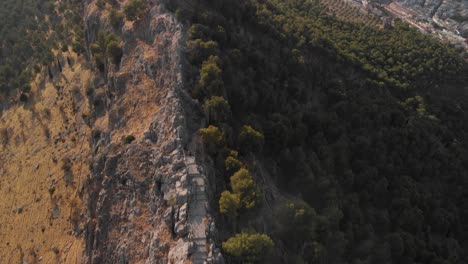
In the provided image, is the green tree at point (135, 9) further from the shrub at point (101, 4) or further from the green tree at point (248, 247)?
the green tree at point (248, 247)

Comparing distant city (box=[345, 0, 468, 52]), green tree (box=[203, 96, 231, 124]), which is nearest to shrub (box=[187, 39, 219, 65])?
green tree (box=[203, 96, 231, 124])

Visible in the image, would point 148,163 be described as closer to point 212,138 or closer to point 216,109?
point 212,138

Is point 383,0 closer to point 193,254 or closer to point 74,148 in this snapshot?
point 74,148

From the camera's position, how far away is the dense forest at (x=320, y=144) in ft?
127

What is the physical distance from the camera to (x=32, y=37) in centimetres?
8088

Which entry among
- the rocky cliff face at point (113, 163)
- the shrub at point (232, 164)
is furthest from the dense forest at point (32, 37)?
the shrub at point (232, 164)

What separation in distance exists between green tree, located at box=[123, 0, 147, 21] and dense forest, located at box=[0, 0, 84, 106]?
681 inches

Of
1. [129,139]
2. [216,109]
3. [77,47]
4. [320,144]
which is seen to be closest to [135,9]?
[77,47]

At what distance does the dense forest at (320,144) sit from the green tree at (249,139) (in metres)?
0.12

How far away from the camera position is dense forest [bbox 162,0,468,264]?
38762 millimetres

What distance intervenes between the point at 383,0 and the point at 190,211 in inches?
5360

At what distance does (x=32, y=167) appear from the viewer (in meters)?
57.3

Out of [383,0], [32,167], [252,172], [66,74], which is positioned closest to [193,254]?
[252,172]

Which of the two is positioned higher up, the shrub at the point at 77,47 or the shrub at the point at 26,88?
the shrub at the point at 77,47
